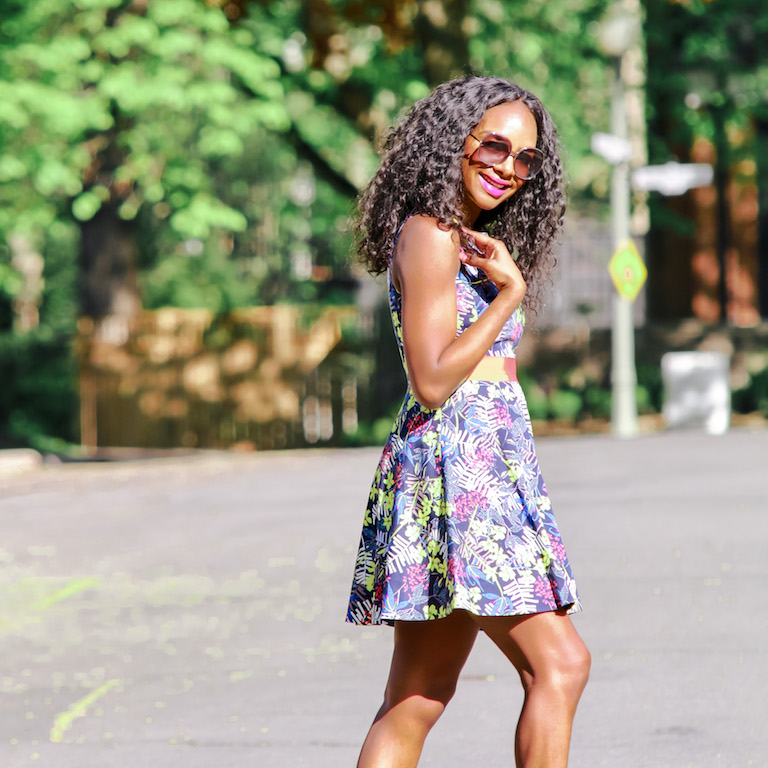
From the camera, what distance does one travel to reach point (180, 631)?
22.4 ft

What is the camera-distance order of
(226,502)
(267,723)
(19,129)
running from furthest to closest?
(19,129) → (226,502) → (267,723)

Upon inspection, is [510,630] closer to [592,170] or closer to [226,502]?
[226,502]

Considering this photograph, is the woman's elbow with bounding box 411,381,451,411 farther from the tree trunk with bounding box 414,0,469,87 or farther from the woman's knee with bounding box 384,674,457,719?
the tree trunk with bounding box 414,0,469,87

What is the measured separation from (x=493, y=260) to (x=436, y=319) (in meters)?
0.22

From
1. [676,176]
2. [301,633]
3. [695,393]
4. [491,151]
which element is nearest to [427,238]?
[491,151]

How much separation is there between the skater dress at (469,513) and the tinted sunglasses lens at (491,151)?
239 mm

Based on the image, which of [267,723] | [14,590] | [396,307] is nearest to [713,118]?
[14,590]

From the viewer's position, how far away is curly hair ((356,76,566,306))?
3.06 m

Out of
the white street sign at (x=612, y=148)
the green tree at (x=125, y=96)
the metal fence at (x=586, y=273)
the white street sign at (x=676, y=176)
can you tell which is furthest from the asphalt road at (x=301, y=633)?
the metal fence at (x=586, y=273)

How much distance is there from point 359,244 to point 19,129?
1322 cm

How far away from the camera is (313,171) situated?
23312 millimetres

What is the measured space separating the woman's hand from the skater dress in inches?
1.8

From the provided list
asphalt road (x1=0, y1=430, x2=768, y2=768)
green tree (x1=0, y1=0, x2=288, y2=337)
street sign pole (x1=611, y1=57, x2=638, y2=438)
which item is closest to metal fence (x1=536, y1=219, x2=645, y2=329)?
street sign pole (x1=611, y1=57, x2=638, y2=438)

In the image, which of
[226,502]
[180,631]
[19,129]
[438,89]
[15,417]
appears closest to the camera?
[438,89]
